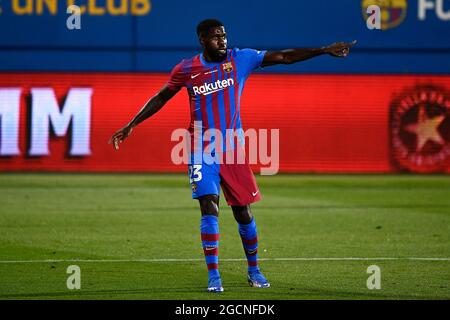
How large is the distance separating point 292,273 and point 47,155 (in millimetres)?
15256

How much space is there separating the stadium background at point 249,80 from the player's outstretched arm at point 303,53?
1561cm

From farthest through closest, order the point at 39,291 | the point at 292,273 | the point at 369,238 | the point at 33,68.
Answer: the point at 33,68 → the point at 369,238 → the point at 292,273 → the point at 39,291

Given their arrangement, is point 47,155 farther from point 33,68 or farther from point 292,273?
point 292,273

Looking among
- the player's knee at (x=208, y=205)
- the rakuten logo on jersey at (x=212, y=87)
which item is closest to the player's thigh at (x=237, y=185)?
the player's knee at (x=208, y=205)

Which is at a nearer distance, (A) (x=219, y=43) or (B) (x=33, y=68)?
(A) (x=219, y=43)

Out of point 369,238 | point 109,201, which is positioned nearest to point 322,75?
point 109,201

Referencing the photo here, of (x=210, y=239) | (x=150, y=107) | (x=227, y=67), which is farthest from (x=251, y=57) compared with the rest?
(x=210, y=239)

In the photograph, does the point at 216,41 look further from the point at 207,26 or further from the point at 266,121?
the point at 266,121

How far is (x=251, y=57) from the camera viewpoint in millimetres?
9938

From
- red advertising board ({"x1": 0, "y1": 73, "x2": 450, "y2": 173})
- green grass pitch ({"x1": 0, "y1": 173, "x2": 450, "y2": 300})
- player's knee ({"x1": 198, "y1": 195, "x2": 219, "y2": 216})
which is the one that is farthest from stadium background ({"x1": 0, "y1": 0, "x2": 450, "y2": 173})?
player's knee ({"x1": 198, "y1": 195, "x2": 219, "y2": 216})

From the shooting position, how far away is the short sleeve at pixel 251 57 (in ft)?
32.5

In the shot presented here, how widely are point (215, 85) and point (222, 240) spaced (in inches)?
161

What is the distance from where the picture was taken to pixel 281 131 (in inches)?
1020

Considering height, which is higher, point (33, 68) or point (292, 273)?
point (33, 68)
